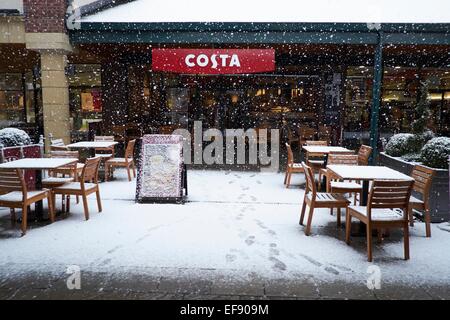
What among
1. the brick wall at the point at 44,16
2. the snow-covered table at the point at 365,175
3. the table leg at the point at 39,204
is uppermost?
the brick wall at the point at 44,16

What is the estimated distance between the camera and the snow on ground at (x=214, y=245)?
4.30m

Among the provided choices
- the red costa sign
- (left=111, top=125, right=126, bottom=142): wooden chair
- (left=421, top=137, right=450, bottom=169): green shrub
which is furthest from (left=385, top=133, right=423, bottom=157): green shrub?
(left=111, top=125, right=126, bottom=142): wooden chair

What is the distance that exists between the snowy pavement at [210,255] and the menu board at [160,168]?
0.25 meters

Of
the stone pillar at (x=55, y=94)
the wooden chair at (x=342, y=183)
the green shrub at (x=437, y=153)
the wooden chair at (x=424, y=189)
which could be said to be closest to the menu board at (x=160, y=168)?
the wooden chair at (x=342, y=183)

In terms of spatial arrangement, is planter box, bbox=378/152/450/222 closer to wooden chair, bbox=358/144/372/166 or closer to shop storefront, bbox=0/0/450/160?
wooden chair, bbox=358/144/372/166

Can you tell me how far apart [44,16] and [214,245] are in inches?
330

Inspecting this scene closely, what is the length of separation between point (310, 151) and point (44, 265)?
5792 millimetres

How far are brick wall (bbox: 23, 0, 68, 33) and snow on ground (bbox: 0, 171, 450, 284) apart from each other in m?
5.59

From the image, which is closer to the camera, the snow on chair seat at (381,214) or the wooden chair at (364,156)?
the snow on chair seat at (381,214)

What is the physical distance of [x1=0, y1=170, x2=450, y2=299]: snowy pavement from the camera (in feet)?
12.7

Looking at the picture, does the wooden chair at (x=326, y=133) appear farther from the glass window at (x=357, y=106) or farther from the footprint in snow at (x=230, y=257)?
the footprint in snow at (x=230, y=257)

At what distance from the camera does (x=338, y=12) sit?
10.4 m

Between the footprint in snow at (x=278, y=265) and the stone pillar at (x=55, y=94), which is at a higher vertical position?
the stone pillar at (x=55, y=94)
